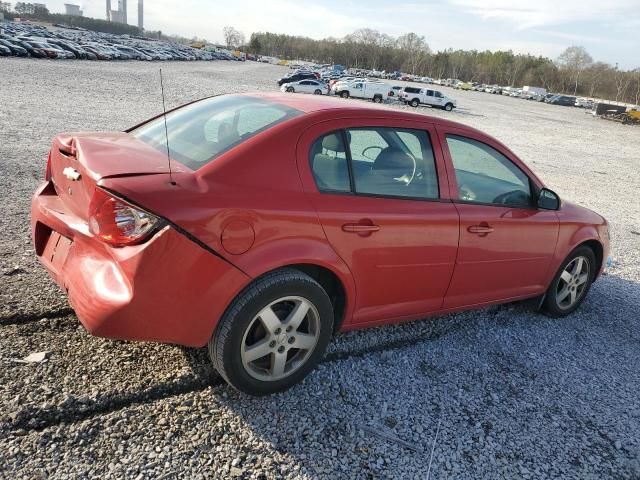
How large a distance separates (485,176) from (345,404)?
207 cm

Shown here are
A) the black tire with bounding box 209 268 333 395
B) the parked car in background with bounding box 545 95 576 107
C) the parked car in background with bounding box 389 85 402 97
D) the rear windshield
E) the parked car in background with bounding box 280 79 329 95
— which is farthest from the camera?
the parked car in background with bounding box 545 95 576 107

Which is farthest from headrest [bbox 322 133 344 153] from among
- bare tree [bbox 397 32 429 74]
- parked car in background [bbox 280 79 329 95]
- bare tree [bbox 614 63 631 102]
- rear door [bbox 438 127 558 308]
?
bare tree [bbox 397 32 429 74]

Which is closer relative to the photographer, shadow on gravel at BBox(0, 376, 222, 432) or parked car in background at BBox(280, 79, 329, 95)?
shadow on gravel at BBox(0, 376, 222, 432)

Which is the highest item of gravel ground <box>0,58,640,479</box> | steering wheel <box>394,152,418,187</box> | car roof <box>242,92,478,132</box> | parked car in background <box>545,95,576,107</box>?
car roof <box>242,92,478,132</box>

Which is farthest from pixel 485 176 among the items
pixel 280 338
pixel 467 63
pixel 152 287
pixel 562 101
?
pixel 467 63

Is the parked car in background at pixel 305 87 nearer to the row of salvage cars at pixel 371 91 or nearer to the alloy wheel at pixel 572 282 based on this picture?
the row of salvage cars at pixel 371 91

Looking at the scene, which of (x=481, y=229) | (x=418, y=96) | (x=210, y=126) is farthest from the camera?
(x=418, y=96)

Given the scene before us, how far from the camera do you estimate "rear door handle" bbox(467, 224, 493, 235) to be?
11.8ft

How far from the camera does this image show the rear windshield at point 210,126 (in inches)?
116

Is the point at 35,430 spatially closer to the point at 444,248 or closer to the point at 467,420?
the point at 467,420

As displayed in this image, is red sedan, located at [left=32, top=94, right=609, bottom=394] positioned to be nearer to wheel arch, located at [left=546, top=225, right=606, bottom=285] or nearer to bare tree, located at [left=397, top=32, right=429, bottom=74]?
wheel arch, located at [left=546, top=225, right=606, bottom=285]

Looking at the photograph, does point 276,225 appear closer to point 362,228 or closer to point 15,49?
point 362,228

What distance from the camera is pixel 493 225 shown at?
3732mm

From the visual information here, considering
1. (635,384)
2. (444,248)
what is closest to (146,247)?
(444,248)
